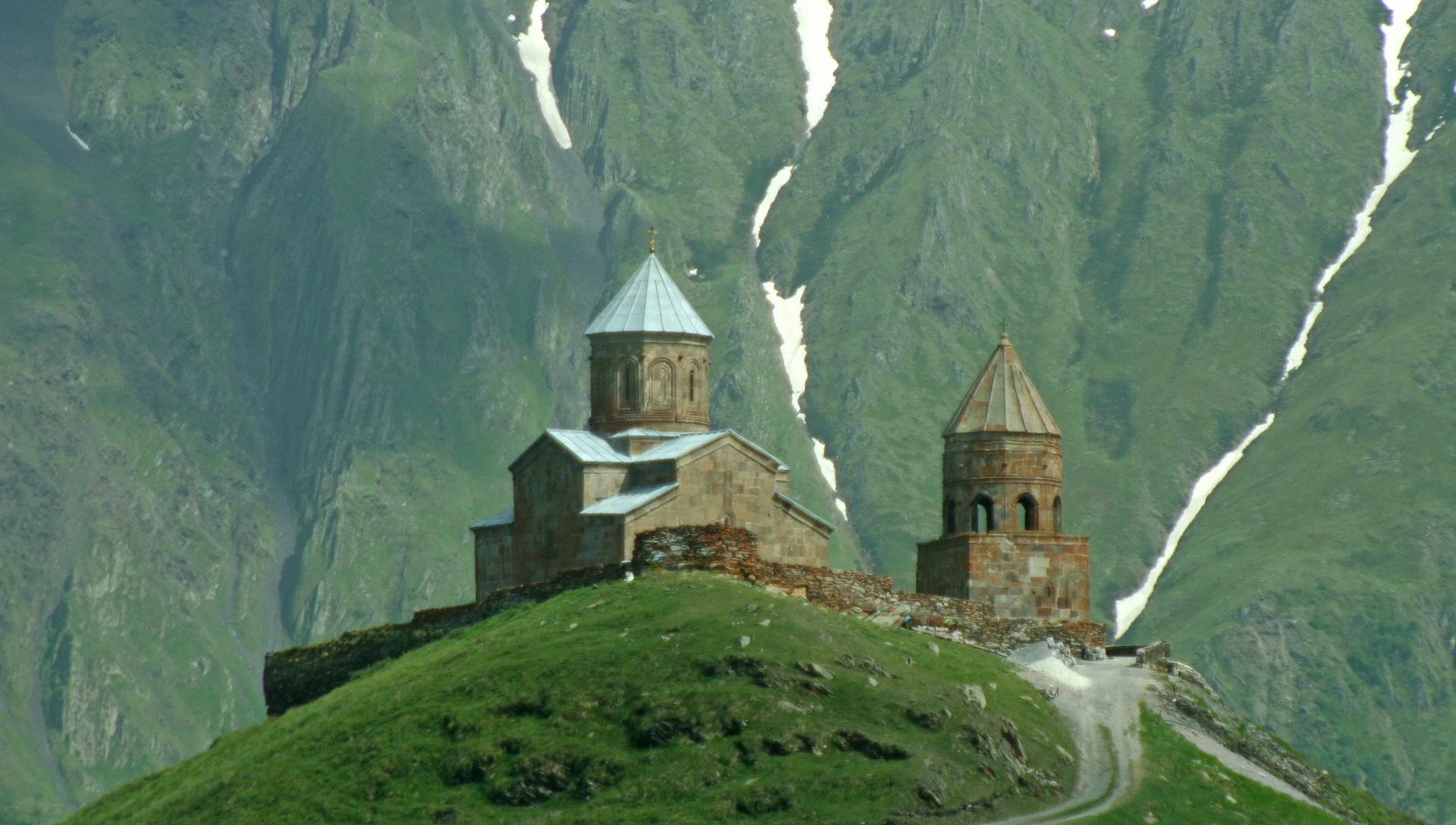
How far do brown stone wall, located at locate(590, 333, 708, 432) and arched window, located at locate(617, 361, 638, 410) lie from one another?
0.06 ft

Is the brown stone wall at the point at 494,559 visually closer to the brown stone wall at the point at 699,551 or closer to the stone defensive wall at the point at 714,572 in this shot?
the stone defensive wall at the point at 714,572

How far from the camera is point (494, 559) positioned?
7075 centimetres

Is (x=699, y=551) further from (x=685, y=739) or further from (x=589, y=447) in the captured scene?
(x=685, y=739)

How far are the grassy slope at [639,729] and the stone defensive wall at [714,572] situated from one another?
139 centimetres

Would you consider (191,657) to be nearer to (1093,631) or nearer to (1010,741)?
(1093,631)

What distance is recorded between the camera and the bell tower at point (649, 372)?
72.4m

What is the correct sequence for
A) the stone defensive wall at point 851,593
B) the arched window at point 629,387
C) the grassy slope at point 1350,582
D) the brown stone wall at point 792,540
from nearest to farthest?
the stone defensive wall at point 851,593
the brown stone wall at point 792,540
the arched window at point 629,387
the grassy slope at point 1350,582

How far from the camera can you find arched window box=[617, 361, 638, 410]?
2857 inches

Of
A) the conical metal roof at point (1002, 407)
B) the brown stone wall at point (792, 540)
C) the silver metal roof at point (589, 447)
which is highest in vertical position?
the conical metal roof at point (1002, 407)

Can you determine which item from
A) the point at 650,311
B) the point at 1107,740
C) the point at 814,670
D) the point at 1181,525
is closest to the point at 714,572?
the point at 814,670

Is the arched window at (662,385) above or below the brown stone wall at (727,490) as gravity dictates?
above

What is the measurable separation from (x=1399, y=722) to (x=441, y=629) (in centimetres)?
11705

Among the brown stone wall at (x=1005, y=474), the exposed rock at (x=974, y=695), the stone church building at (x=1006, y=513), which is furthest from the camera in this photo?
the brown stone wall at (x=1005, y=474)

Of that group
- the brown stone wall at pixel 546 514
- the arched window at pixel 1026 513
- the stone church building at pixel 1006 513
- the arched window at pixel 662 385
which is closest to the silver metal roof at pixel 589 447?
the brown stone wall at pixel 546 514
